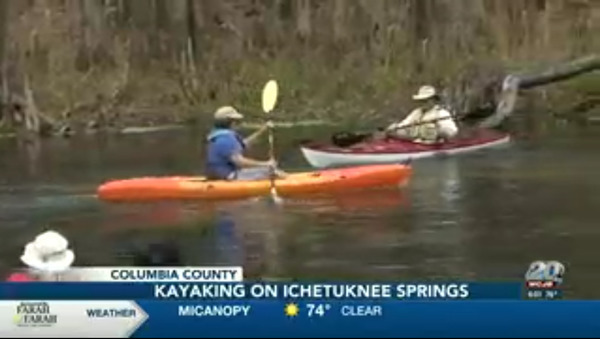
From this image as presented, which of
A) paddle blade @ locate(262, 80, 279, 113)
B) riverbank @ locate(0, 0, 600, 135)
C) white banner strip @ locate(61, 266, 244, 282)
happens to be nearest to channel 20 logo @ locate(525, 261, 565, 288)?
white banner strip @ locate(61, 266, 244, 282)

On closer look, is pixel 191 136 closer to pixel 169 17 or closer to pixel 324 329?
pixel 169 17

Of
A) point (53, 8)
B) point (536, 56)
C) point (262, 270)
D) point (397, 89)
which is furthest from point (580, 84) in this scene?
point (53, 8)

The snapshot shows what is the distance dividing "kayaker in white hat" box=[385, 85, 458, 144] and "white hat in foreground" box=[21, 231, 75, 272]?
3.88 ft

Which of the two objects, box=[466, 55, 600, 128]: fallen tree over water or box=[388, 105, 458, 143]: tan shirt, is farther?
box=[388, 105, 458, 143]: tan shirt

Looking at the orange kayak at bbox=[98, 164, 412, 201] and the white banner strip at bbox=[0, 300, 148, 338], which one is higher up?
the orange kayak at bbox=[98, 164, 412, 201]

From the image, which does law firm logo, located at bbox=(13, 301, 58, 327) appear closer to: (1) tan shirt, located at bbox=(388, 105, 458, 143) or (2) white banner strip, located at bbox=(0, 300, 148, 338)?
(2) white banner strip, located at bbox=(0, 300, 148, 338)

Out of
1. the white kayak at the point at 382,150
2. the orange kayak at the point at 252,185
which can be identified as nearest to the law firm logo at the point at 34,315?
the orange kayak at the point at 252,185

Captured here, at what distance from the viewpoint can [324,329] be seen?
2301 mm

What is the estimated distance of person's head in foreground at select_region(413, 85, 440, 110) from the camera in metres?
3.43

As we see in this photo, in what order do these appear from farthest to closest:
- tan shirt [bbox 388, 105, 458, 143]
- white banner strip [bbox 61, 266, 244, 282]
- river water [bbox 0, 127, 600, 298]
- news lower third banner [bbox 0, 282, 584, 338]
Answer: tan shirt [bbox 388, 105, 458, 143]
river water [bbox 0, 127, 600, 298]
white banner strip [bbox 61, 266, 244, 282]
news lower third banner [bbox 0, 282, 584, 338]

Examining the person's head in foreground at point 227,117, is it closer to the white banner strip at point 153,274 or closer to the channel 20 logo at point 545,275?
the white banner strip at point 153,274

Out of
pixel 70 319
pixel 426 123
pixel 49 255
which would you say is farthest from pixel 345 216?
pixel 70 319

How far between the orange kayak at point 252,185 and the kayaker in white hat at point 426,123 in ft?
0.40

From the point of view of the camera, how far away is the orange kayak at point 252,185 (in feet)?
11.2
